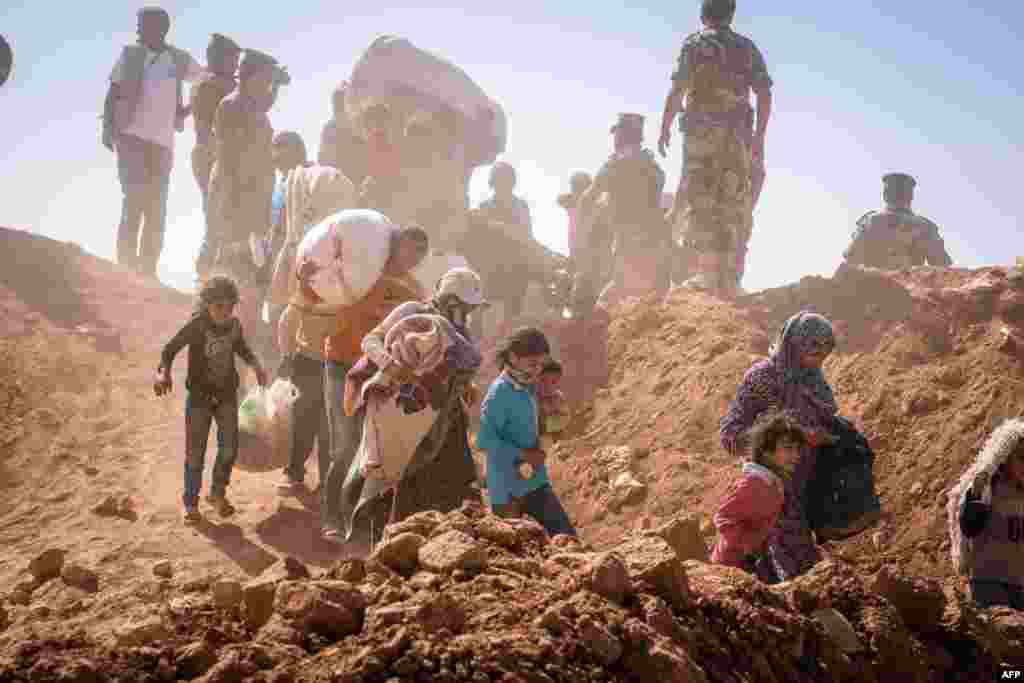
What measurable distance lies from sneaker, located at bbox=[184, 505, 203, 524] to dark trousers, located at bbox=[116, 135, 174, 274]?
7076 millimetres

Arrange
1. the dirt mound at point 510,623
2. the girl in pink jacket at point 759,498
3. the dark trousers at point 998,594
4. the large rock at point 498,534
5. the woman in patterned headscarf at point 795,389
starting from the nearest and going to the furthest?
the dirt mound at point 510,623 < the large rock at point 498,534 < the girl in pink jacket at point 759,498 < the dark trousers at point 998,594 < the woman in patterned headscarf at point 795,389

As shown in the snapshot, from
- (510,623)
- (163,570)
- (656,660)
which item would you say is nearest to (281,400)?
(163,570)

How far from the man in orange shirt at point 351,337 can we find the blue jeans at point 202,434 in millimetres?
790

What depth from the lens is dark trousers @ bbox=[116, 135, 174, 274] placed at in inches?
458

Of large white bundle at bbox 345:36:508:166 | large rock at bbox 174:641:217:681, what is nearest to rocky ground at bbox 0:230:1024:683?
large rock at bbox 174:641:217:681

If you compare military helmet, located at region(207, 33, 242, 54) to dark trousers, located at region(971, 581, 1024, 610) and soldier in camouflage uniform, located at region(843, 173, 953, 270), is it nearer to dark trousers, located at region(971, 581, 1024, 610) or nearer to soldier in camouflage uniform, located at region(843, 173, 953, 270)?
soldier in camouflage uniform, located at region(843, 173, 953, 270)

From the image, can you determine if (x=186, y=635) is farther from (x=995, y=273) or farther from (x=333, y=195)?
(x=995, y=273)

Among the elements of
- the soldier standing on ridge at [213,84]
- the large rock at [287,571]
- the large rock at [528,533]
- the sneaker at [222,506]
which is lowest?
the sneaker at [222,506]

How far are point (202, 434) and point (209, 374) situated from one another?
1.32ft

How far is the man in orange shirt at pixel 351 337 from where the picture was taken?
17.6 feet

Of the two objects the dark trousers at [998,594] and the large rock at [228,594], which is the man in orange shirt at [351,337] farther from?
the dark trousers at [998,594]

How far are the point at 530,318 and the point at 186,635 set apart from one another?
8959 millimetres

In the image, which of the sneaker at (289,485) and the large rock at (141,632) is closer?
the large rock at (141,632)

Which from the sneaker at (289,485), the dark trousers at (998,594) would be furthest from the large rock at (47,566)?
the dark trousers at (998,594)
